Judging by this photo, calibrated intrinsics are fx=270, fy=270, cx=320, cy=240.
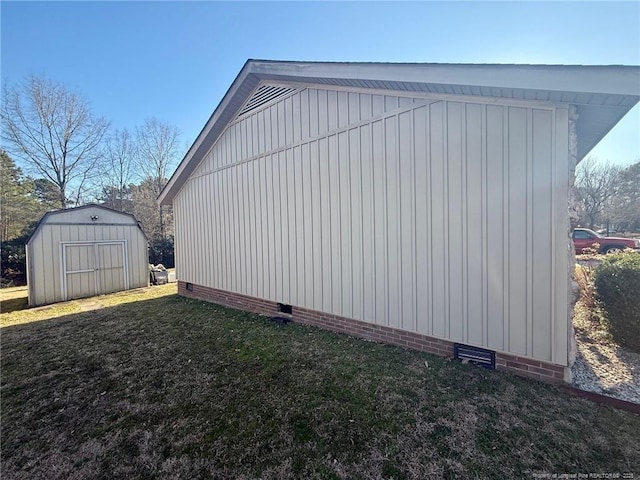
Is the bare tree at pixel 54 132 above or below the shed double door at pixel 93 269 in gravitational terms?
above

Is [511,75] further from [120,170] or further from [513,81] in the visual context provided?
[120,170]

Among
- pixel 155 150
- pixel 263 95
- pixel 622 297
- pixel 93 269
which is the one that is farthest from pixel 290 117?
pixel 155 150

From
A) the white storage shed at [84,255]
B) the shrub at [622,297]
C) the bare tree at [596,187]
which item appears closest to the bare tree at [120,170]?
the white storage shed at [84,255]

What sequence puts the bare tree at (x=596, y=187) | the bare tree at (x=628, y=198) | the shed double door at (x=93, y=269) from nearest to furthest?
the shed double door at (x=93, y=269) → the bare tree at (x=628, y=198) → the bare tree at (x=596, y=187)

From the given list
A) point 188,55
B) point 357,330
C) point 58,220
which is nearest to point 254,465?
point 357,330

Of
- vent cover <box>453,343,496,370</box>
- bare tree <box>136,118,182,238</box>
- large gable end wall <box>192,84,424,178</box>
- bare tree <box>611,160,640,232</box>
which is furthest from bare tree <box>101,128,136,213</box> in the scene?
bare tree <box>611,160,640,232</box>

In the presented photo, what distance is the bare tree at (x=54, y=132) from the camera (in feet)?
45.8

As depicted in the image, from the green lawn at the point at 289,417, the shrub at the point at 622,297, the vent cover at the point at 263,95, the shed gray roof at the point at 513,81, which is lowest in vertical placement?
the green lawn at the point at 289,417

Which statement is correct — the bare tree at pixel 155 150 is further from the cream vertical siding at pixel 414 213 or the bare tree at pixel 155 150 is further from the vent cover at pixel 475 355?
the vent cover at pixel 475 355

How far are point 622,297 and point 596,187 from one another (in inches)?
1232

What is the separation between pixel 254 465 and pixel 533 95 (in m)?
4.21

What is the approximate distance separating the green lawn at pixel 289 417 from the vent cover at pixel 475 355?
14 centimetres

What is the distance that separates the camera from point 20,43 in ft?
23.3

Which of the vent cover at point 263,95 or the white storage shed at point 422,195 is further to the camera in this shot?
the vent cover at point 263,95
